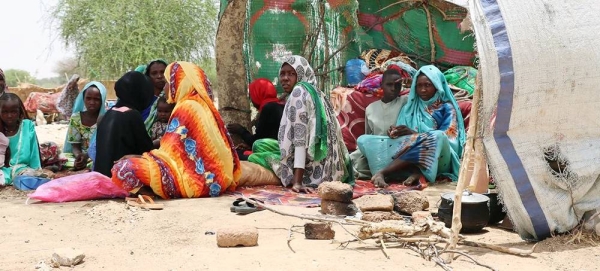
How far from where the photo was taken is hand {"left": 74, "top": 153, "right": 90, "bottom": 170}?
6973 mm

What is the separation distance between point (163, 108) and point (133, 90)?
0.36 meters

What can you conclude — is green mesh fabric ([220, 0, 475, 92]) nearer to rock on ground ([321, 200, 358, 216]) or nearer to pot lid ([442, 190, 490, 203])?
rock on ground ([321, 200, 358, 216])

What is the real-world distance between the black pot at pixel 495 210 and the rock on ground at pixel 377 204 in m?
0.72

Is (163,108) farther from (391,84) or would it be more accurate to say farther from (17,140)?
(391,84)

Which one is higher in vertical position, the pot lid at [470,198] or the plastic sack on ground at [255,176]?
the pot lid at [470,198]

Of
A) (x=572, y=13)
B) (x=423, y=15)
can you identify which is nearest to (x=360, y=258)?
(x=572, y=13)

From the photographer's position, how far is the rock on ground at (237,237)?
4023mm

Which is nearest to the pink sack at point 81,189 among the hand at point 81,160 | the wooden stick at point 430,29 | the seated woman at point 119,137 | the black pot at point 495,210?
the seated woman at point 119,137

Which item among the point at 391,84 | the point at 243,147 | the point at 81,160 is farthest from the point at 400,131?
the point at 81,160

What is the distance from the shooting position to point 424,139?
6.67 meters

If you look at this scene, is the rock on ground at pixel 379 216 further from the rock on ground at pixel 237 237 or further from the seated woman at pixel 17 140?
the seated woman at pixel 17 140

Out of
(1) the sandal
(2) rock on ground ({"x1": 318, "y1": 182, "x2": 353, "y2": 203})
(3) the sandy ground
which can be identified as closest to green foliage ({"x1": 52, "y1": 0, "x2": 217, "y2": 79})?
(1) the sandal

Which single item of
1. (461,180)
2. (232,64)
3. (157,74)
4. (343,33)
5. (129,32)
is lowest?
(461,180)

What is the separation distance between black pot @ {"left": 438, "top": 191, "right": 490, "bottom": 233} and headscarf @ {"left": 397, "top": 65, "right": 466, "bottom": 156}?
99.9 inches
